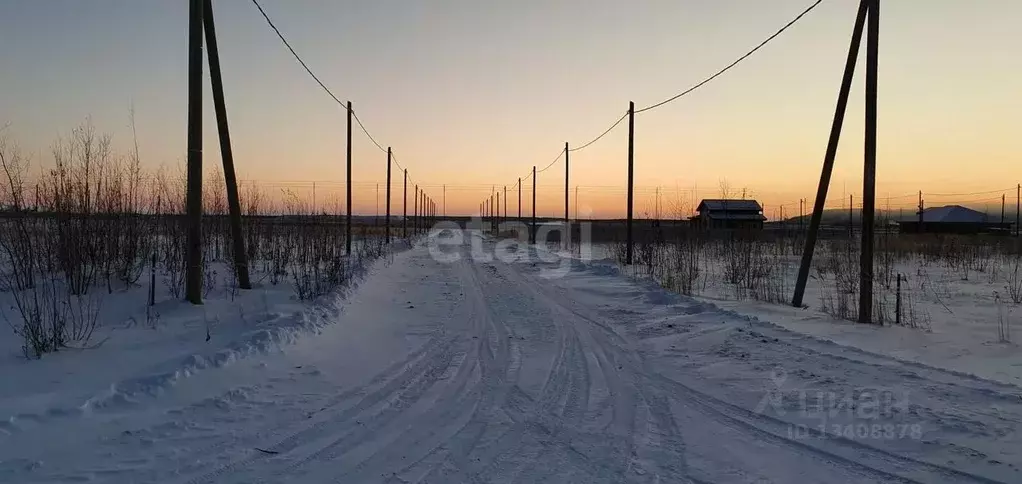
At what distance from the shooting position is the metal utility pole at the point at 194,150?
9562 mm

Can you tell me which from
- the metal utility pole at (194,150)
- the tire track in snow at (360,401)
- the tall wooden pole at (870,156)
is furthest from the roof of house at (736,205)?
the tire track in snow at (360,401)

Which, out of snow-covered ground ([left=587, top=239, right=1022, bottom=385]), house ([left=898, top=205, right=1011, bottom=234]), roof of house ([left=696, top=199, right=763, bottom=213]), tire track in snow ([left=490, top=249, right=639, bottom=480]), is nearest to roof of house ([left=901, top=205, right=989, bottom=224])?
house ([left=898, top=205, right=1011, bottom=234])

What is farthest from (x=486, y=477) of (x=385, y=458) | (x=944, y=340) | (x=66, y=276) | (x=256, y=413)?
(x=66, y=276)

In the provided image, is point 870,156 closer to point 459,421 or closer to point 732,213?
point 459,421

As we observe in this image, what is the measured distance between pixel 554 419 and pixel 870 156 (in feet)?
26.9

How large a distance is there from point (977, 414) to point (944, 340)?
4.16 m

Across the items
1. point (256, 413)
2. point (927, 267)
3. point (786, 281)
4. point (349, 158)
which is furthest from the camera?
point (349, 158)

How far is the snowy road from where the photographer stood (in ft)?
13.6

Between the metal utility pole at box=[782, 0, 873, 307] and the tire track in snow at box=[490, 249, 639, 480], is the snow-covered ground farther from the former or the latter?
the tire track in snow at box=[490, 249, 639, 480]

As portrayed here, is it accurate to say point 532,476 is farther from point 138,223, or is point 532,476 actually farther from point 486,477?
point 138,223

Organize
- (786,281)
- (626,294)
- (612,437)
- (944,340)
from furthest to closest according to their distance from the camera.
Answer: (786,281) → (626,294) → (944,340) → (612,437)

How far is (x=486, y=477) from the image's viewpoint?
4047 millimetres

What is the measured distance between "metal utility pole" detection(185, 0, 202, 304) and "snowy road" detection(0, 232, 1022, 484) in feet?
9.12

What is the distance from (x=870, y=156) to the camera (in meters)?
10.4
